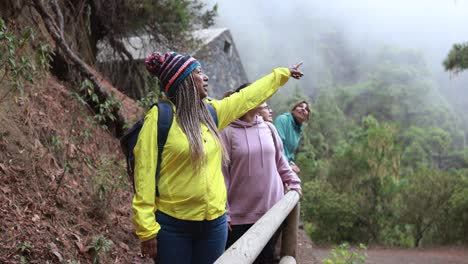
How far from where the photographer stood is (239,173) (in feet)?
10.3

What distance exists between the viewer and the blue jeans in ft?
A: 7.27

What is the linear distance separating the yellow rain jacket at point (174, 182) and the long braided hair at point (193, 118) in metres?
0.03

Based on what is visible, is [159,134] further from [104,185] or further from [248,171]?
[104,185]

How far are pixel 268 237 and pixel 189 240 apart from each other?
41 cm

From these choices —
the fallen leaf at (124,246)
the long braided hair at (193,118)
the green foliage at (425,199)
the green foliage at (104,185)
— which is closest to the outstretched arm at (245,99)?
the long braided hair at (193,118)

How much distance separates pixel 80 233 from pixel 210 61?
1191 centimetres

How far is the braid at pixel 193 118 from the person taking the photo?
221 cm

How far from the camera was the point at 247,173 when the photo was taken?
10.3 feet

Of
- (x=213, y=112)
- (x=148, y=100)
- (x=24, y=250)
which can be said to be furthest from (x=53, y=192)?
(x=213, y=112)

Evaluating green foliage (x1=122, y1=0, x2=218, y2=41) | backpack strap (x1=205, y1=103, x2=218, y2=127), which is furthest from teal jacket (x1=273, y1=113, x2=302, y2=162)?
green foliage (x1=122, y1=0, x2=218, y2=41)

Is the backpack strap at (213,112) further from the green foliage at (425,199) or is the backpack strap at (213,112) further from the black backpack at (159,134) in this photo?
the green foliage at (425,199)

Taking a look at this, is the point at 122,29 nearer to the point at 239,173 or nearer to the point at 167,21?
the point at 167,21

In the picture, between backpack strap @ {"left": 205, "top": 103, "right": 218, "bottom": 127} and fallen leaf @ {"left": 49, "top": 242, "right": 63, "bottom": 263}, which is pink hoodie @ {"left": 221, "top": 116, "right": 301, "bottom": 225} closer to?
backpack strap @ {"left": 205, "top": 103, "right": 218, "bottom": 127}

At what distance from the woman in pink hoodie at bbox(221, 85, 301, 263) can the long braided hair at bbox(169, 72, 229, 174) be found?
0.66 meters
